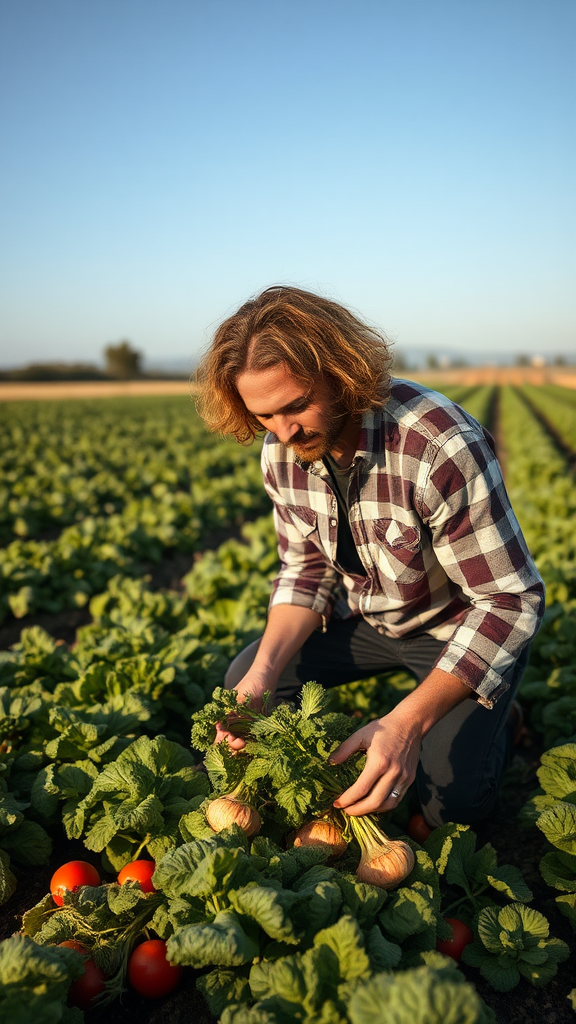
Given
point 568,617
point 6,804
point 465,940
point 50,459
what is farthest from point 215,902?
point 50,459

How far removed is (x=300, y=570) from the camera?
3135 millimetres

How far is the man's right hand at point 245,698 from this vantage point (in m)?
2.23

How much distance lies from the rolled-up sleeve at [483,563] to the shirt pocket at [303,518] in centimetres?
64

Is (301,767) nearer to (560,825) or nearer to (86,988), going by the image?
(86,988)

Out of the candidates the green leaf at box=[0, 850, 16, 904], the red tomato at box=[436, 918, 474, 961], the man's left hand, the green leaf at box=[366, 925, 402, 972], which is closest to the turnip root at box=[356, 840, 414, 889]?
the man's left hand

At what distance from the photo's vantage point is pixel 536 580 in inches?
96.2

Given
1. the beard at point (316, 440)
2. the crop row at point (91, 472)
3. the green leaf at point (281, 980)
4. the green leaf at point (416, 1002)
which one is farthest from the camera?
the crop row at point (91, 472)

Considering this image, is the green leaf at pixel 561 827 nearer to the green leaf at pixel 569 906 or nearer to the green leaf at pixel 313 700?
the green leaf at pixel 569 906

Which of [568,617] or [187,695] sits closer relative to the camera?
[187,695]

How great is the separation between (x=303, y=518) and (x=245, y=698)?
101cm

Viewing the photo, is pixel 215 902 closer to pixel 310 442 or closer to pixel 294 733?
pixel 294 733

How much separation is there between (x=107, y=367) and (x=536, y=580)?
99.6 metres

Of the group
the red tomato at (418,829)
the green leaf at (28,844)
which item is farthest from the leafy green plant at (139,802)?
the red tomato at (418,829)

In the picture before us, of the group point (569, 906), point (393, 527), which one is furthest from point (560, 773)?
point (393, 527)
